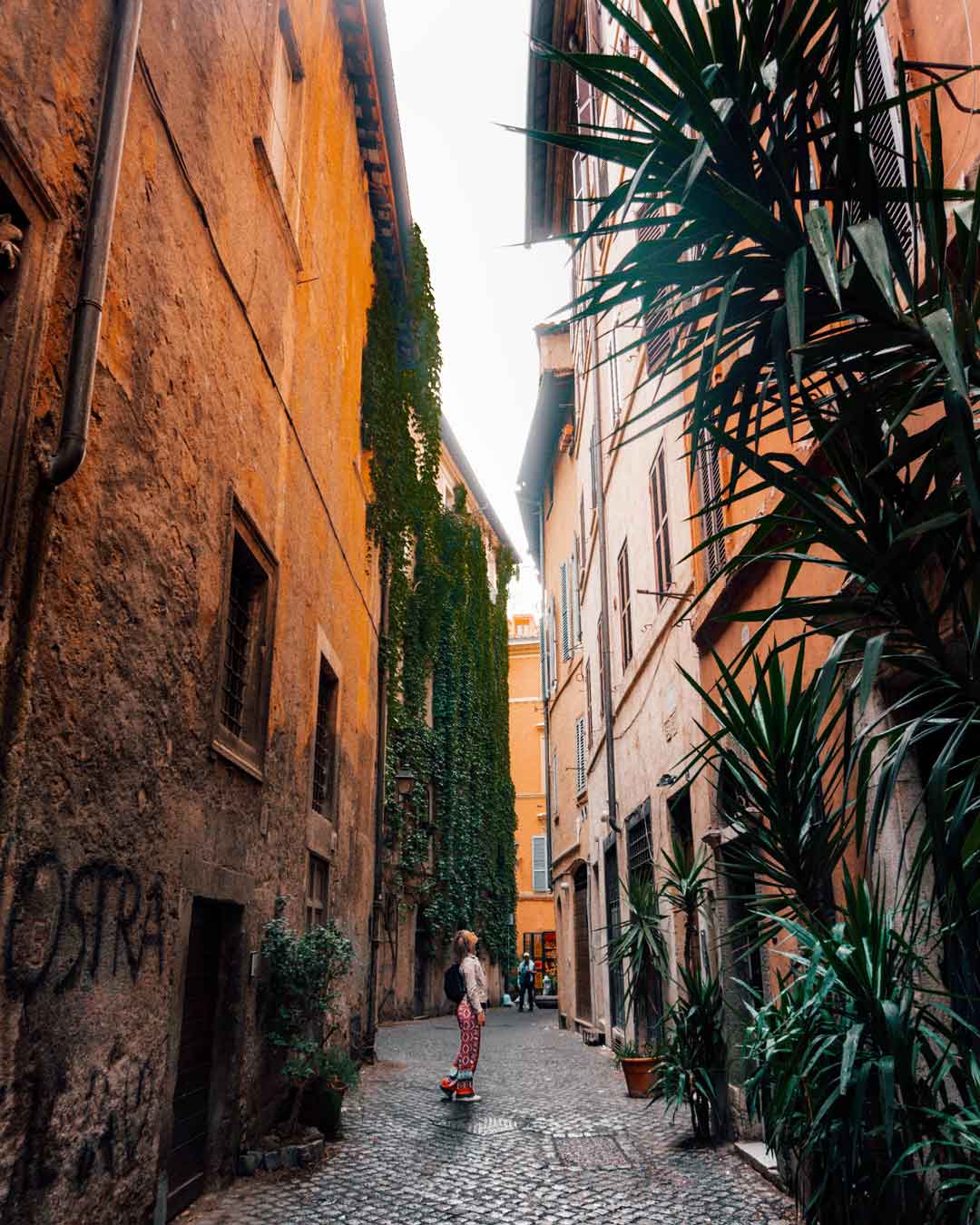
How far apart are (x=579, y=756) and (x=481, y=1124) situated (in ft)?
34.3

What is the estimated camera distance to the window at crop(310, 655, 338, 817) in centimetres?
931

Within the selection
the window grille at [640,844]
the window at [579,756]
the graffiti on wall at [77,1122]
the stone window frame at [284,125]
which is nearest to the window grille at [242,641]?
the graffiti on wall at [77,1122]

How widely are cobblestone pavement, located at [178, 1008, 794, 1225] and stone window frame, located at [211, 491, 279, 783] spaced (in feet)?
7.43

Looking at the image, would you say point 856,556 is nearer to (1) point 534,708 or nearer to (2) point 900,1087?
(2) point 900,1087

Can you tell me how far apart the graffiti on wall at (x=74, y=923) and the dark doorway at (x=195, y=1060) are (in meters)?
0.93


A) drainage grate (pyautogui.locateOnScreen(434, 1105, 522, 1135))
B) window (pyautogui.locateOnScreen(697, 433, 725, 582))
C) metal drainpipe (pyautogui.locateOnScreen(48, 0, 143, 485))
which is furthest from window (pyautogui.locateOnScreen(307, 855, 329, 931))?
metal drainpipe (pyautogui.locateOnScreen(48, 0, 143, 485))

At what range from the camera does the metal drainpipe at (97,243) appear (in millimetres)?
3482

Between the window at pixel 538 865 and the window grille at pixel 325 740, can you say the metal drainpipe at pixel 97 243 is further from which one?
the window at pixel 538 865

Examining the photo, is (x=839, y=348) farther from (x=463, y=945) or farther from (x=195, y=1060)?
(x=463, y=945)

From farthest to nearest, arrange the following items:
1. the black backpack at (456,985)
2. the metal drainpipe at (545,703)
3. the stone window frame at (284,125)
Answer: the metal drainpipe at (545,703) < the black backpack at (456,985) < the stone window frame at (284,125)

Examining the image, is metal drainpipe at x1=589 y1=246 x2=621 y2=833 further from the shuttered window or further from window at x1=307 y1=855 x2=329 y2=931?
the shuttered window

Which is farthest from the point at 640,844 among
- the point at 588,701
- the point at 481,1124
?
the point at 588,701

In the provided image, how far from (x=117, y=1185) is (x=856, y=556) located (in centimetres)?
360

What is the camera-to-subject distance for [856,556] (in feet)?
8.81
